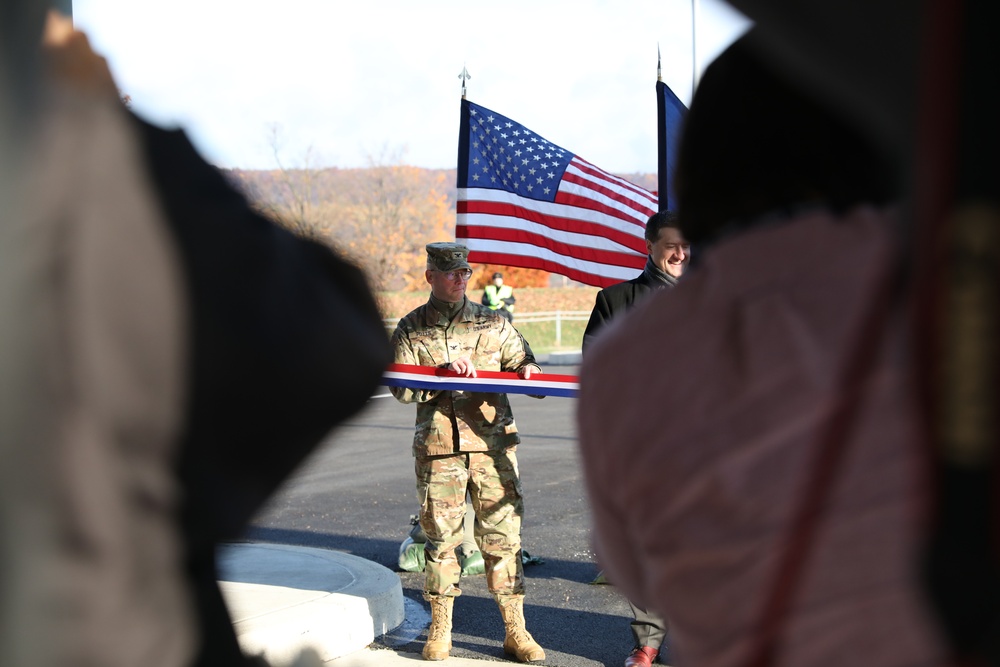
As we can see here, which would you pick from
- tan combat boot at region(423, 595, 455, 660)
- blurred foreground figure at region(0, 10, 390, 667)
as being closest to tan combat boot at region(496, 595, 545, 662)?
tan combat boot at region(423, 595, 455, 660)

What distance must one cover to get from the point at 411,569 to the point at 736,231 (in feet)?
20.9

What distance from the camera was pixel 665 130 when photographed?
731cm

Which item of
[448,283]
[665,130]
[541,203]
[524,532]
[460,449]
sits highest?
[665,130]

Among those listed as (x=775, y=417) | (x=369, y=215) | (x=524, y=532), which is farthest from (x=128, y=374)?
(x=369, y=215)

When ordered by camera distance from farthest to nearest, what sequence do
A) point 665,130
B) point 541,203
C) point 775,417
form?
point 541,203 < point 665,130 < point 775,417

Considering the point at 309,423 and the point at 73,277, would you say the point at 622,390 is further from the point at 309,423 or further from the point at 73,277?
the point at 73,277

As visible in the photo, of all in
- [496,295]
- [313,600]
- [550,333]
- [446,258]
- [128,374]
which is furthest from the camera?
[550,333]

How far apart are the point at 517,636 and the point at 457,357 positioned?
4.78 feet

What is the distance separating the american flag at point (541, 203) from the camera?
7609 millimetres

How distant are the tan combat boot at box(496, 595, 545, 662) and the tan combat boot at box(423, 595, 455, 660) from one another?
26 centimetres

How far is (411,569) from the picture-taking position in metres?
7.09

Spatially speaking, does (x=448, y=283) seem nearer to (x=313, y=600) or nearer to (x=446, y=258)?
(x=446, y=258)

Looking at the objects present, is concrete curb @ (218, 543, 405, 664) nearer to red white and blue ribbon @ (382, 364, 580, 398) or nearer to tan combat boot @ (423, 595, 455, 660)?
tan combat boot @ (423, 595, 455, 660)

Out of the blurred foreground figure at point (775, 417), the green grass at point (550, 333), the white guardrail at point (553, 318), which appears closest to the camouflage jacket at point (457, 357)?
the blurred foreground figure at point (775, 417)
